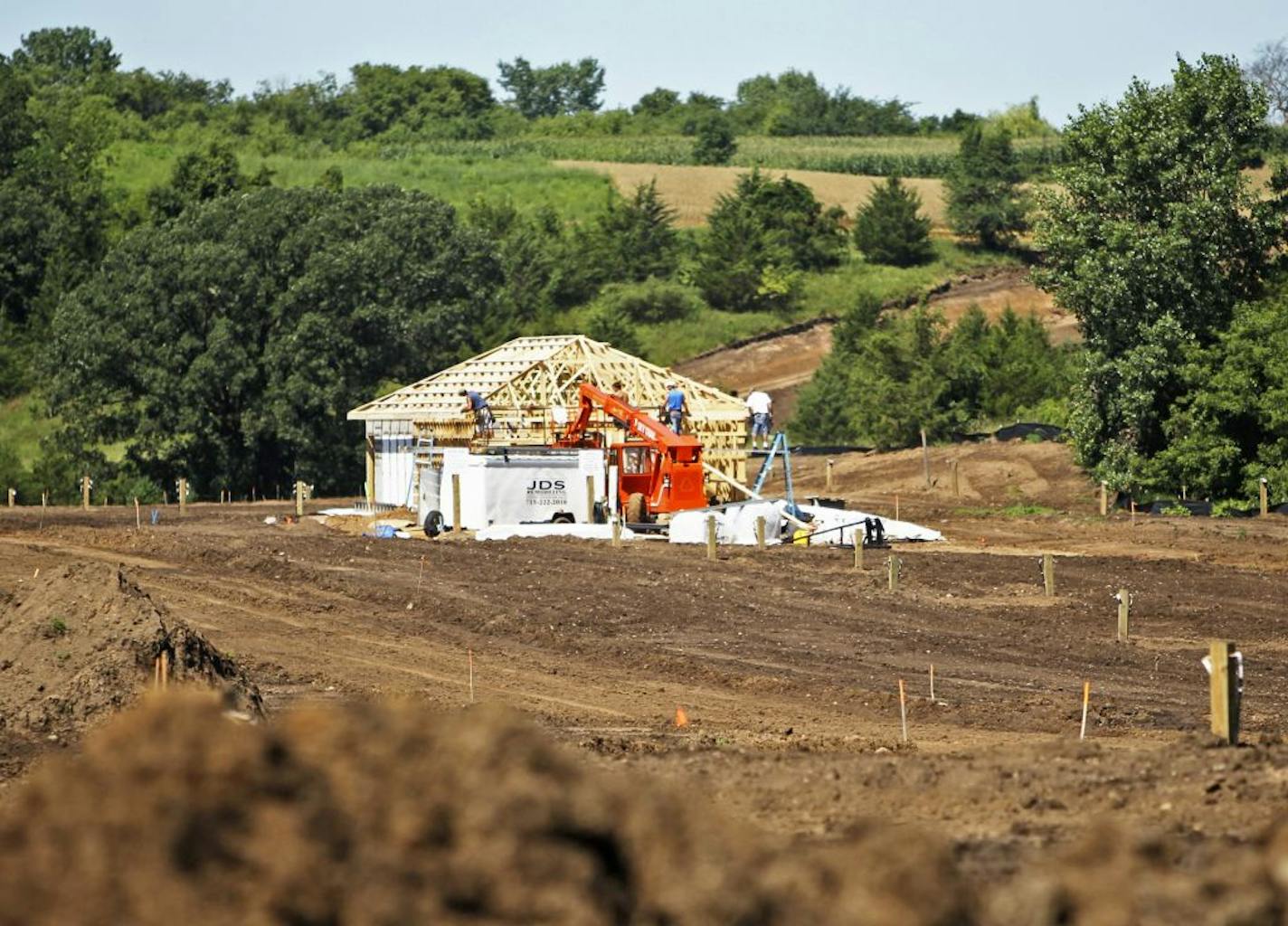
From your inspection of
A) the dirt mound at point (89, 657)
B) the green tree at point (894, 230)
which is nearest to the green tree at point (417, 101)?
the green tree at point (894, 230)

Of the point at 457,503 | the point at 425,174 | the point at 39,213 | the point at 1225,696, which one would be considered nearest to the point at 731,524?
the point at 457,503

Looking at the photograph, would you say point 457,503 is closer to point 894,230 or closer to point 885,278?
point 885,278

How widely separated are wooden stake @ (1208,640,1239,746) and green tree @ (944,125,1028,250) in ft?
266

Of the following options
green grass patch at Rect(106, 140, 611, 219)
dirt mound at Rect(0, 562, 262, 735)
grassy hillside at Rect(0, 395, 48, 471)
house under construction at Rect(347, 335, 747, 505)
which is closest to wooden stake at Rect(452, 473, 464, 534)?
house under construction at Rect(347, 335, 747, 505)

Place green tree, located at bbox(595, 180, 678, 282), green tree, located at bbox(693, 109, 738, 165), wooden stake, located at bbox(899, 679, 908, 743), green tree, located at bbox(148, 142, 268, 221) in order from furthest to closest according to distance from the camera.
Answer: green tree, located at bbox(693, 109, 738, 165), green tree, located at bbox(595, 180, 678, 282), green tree, located at bbox(148, 142, 268, 221), wooden stake, located at bbox(899, 679, 908, 743)

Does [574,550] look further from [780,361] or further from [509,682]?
[780,361]

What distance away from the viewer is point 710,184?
112m

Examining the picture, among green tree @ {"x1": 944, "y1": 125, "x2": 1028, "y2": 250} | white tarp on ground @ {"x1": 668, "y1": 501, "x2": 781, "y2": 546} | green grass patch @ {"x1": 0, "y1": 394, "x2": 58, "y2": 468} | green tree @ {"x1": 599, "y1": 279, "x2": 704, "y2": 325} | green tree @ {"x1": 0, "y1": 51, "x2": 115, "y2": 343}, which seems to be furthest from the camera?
green tree @ {"x1": 944, "y1": 125, "x2": 1028, "y2": 250}

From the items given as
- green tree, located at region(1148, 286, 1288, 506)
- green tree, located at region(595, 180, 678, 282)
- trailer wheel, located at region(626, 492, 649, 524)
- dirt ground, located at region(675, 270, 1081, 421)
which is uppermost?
green tree, located at region(595, 180, 678, 282)

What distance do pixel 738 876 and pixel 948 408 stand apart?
5596 centimetres

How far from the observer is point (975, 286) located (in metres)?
90.5

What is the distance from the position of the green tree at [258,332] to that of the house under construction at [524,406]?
639 cm

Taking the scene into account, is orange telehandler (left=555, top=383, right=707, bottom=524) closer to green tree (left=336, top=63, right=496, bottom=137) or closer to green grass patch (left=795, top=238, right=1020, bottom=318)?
green grass patch (left=795, top=238, right=1020, bottom=318)

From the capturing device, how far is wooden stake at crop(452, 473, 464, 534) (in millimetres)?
42844
